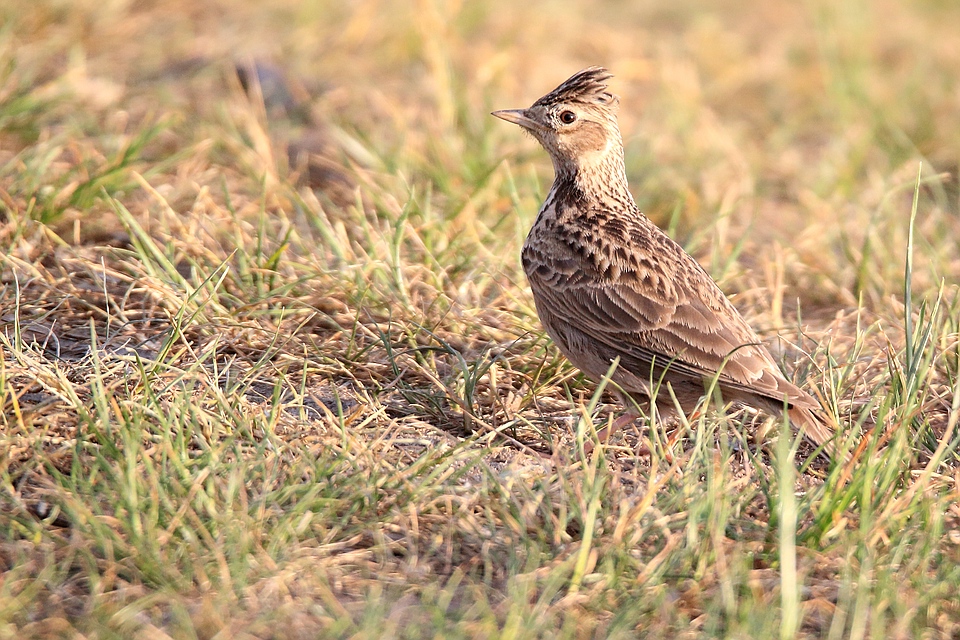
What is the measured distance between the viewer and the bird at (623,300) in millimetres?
4453

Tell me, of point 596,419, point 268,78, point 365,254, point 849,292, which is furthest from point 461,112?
point 596,419

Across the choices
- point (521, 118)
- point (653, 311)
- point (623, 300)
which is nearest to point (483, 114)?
point (521, 118)

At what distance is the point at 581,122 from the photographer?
5328mm

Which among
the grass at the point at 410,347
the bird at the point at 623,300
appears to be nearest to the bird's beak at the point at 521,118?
the bird at the point at 623,300

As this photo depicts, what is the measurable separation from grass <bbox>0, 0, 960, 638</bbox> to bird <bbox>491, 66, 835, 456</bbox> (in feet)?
0.58

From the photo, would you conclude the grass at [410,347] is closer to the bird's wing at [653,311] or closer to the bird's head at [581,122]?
the bird's wing at [653,311]

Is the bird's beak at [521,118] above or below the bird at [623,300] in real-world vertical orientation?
above

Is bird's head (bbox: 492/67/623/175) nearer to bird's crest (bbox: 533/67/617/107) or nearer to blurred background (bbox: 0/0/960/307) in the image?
bird's crest (bbox: 533/67/617/107)

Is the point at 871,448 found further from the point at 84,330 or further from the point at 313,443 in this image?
the point at 84,330

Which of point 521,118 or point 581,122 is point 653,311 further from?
point 521,118

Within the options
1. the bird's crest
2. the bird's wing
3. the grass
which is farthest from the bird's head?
the grass

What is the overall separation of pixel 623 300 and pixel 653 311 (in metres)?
0.14

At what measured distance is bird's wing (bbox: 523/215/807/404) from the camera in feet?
14.6

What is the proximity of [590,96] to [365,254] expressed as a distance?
4.10ft
